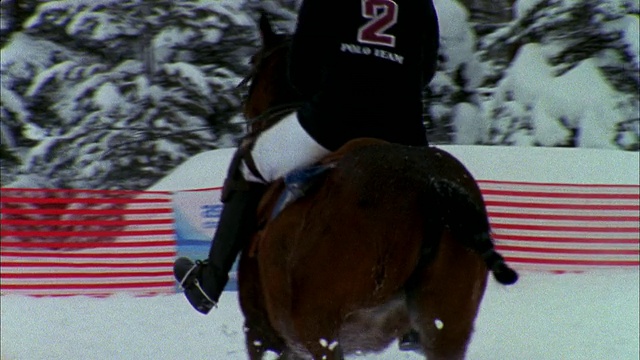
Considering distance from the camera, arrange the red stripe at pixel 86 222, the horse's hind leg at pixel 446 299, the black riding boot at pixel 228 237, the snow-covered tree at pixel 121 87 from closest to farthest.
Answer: the horse's hind leg at pixel 446 299 < the black riding boot at pixel 228 237 < the red stripe at pixel 86 222 < the snow-covered tree at pixel 121 87

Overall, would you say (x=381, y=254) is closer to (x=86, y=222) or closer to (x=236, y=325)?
(x=236, y=325)

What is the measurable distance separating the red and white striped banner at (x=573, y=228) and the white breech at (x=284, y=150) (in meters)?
4.35

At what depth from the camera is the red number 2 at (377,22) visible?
2.81 meters

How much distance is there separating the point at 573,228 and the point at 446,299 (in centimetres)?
474

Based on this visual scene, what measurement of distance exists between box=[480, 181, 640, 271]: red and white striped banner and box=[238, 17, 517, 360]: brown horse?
4.42m

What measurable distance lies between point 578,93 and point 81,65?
6.76 m

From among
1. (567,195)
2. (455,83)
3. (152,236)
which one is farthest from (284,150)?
(455,83)

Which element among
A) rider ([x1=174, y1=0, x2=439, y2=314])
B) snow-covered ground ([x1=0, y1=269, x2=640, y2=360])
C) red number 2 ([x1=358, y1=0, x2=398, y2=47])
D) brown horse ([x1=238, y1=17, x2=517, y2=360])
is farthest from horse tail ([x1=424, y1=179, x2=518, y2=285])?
snow-covered ground ([x1=0, y1=269, x2=640, y2=360])

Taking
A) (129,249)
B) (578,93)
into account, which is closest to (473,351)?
(129,249)

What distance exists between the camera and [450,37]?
10102 mm

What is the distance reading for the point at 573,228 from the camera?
22.9 feet

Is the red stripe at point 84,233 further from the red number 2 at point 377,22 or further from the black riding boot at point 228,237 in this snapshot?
the red number 2 at point 377,22

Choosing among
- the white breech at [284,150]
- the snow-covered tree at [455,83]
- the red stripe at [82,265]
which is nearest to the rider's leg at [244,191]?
the white breech at [284,150]

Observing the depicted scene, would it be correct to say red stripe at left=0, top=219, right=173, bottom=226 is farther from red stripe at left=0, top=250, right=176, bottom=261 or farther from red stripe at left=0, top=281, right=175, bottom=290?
red stripe at left=0, top=281, right=175, bottom=290
